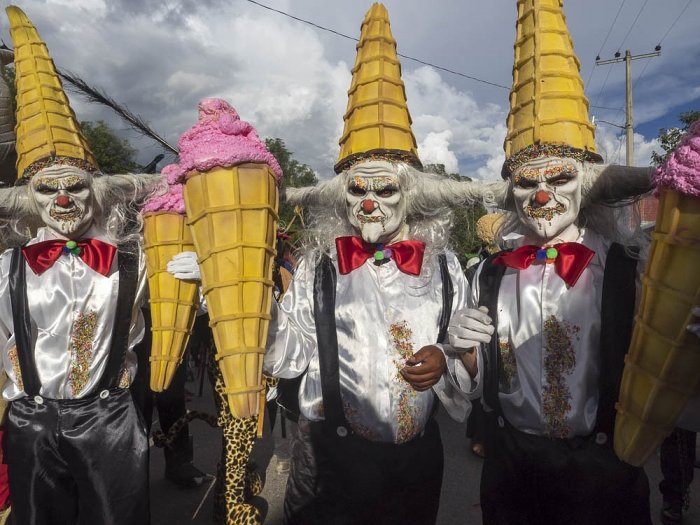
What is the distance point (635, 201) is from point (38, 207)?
2504 mm

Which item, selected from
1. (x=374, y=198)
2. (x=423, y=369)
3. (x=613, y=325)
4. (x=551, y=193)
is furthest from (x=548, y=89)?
(x=423, y=369)

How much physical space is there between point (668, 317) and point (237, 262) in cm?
123

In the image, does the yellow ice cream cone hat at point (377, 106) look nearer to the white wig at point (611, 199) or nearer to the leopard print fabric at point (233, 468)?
the white wig at point (611, 199)

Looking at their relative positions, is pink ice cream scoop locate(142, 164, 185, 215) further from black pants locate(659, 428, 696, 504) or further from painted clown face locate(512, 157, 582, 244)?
black pants locate(659, 428, 696, 504)

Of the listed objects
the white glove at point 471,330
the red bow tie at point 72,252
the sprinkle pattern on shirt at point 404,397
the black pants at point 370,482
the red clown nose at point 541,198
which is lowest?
the black pants at point 370,482

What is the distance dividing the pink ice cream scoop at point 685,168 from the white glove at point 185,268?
1515mm

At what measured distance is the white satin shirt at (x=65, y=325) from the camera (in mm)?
1944

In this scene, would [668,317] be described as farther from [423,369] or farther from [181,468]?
[181,468]

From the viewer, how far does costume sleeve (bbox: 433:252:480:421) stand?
1746mm

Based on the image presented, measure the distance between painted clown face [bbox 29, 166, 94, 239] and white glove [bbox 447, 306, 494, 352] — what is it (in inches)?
66.3

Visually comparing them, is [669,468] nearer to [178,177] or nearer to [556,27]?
[556,27]

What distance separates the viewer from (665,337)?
1.22 meters

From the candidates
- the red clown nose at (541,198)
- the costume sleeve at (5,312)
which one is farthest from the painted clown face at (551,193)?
the costume sleeve at (5,312)

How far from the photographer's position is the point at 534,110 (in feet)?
5.73
